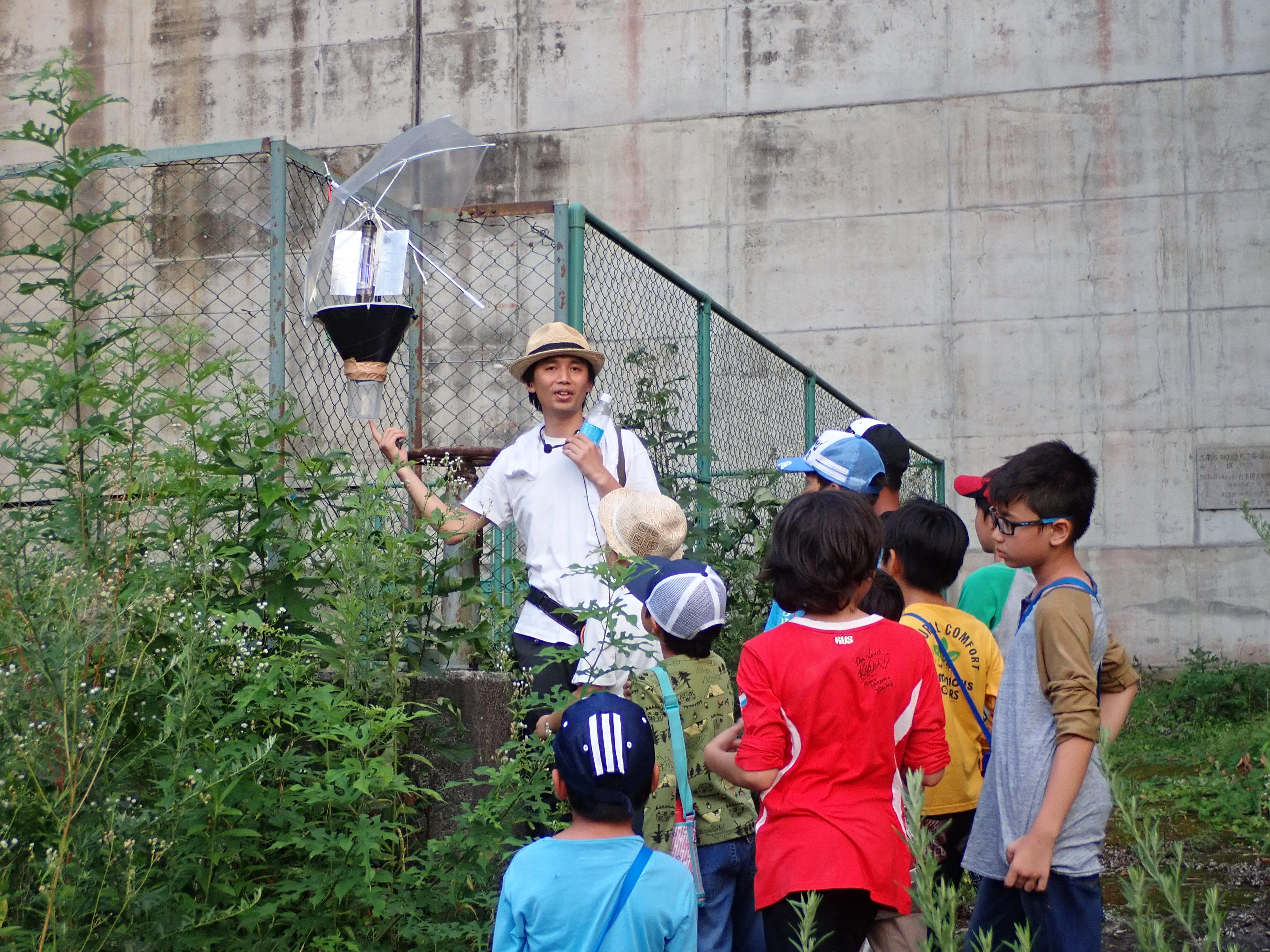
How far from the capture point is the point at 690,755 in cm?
298

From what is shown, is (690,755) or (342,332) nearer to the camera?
(690,755)

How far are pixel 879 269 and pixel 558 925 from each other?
8.80 m

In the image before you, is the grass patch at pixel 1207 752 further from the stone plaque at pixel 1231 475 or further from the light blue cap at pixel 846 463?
the light blue cap at pixel 846 463

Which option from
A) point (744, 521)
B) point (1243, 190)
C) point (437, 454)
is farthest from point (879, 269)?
point (437, 454)

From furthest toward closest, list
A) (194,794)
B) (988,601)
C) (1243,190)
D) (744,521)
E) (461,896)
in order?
(1243,190)
(744,521)
(988,601)
(461,896)
(194,794)

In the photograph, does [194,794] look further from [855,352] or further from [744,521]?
[855,352]

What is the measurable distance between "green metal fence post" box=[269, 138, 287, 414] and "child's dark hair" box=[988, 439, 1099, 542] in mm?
2187

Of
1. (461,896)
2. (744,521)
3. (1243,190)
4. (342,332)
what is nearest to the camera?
(461,896)

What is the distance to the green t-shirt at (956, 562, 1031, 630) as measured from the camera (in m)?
4.39

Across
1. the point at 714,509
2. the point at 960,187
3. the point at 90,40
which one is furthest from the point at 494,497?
the point at 90,40

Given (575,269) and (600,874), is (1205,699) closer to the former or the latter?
(575,269)

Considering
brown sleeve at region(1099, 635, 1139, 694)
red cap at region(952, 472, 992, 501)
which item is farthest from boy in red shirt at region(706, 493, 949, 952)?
red cap at region(952, 472, 992, 501)

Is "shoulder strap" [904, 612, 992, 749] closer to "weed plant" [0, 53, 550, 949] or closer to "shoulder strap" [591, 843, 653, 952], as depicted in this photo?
"weed plant" [0, 53, 550, 949]

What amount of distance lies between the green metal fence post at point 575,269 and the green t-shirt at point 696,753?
137 cm
